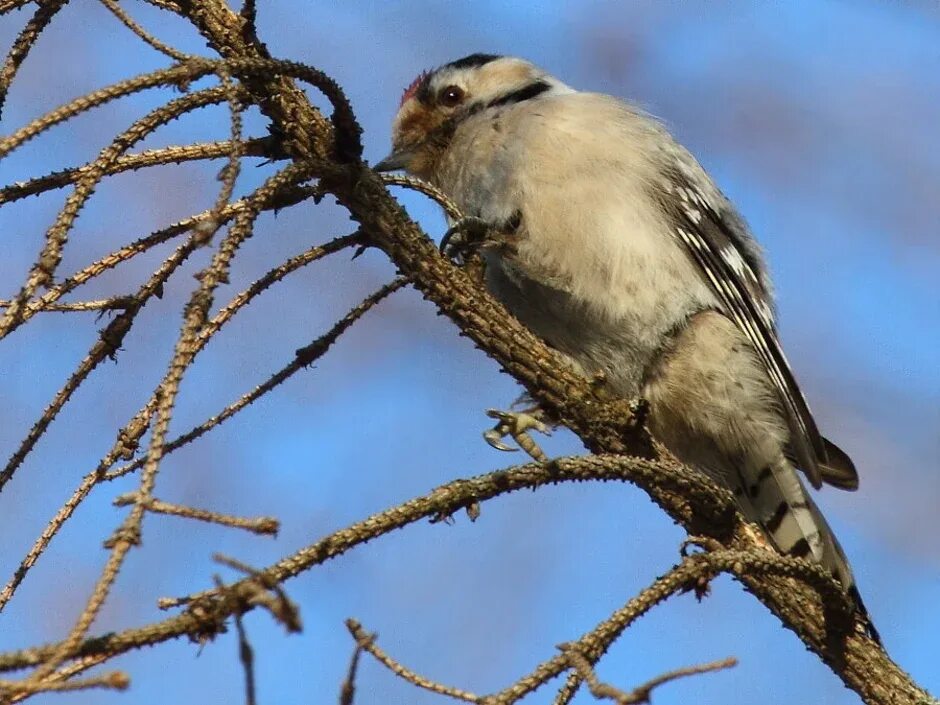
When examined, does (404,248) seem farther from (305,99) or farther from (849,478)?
(849,478)

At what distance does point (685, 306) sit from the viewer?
156 inches

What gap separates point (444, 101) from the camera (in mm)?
4590

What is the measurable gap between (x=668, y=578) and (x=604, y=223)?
6.88 ft

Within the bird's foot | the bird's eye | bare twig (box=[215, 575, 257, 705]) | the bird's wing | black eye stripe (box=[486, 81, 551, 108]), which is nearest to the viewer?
bare twig (box=[215, 575, 257, 705])

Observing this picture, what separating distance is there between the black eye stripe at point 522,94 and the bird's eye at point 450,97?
0.17 m

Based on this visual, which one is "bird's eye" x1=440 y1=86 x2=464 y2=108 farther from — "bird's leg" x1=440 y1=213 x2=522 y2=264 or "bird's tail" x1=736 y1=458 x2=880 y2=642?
"bird's tail" x1=736 y1=458 x2=880 y2=642

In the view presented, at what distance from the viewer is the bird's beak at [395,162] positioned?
4508mm

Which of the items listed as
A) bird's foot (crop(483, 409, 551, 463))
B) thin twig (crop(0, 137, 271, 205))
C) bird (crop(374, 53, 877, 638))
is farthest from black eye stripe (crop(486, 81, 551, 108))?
thin twig (crop(0, 137, 271, 205))

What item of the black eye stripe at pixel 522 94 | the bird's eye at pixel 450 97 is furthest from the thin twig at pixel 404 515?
the bird's eye at pixel 450 97

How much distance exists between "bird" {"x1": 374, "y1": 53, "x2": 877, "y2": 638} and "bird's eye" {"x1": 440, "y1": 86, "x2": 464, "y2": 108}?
0.28m

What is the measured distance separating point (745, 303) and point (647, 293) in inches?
17.6

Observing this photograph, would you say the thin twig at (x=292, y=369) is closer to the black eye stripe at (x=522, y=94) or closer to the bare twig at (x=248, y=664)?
the bare twig at (x=248, y=664)

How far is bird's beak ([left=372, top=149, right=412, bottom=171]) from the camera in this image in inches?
177

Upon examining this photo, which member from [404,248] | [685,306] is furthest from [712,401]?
[404,248]
